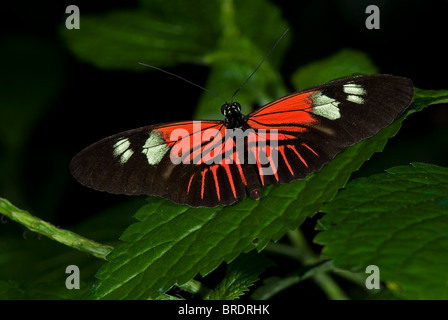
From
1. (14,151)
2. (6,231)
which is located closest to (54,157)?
(14,151)

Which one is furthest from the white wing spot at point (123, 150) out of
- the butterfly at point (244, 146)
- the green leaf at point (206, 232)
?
the green leaf at point (206, 232)

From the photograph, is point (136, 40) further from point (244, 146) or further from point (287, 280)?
point (287, 280)

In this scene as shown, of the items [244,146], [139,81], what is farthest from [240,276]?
[139,81]

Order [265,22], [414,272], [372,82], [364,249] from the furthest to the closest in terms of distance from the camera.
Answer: [265,22] < [372,82] < [364,249] < [414,272]

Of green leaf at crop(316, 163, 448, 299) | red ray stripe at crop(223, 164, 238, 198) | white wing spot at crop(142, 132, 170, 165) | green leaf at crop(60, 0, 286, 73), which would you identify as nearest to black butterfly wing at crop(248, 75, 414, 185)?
red ray stripe at crop(223, 164, 238, 198)

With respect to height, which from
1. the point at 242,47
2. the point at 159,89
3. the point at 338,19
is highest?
the point at 338,19

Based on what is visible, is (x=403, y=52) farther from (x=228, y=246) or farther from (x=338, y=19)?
(x=228, y=246)
